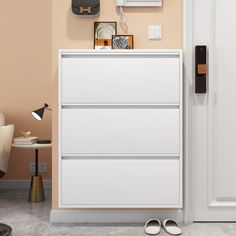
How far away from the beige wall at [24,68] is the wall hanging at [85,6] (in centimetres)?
155

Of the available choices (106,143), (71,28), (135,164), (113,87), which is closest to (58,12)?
(71,28)

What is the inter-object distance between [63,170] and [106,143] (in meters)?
0.37

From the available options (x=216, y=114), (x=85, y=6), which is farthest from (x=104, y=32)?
(x=216, y=114)

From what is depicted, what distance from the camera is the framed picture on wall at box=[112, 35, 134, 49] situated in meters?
3.03

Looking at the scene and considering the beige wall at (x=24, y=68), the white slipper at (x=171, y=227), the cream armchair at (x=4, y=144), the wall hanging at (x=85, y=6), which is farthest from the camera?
the beige wall at (x=24, y=68)

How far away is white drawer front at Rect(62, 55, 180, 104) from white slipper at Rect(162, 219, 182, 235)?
903mm

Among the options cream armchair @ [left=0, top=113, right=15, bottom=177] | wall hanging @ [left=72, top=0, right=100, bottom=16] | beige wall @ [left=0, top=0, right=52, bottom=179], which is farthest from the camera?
beige wall @ [left=0, top=0, right=52, bottom=179]

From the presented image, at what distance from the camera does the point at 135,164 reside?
2875 mm

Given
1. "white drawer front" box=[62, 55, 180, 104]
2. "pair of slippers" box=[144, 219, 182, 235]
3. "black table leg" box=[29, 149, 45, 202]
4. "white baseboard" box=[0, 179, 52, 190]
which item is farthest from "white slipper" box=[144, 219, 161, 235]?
"white baseboard" box=[0, 179, 52, 190]

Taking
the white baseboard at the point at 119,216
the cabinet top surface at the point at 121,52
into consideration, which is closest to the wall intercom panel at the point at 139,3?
the cabinet top surface at the point at 121,52

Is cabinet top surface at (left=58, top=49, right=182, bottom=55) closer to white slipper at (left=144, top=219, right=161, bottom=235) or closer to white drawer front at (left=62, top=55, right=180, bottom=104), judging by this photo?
white drawer front at (left=62, top=55, right=180, bottom=104)

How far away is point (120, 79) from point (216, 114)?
805 mm

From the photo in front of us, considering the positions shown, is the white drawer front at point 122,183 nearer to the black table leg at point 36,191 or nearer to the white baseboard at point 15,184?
the black table leg at point 36,191

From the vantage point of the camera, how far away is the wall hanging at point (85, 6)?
3.03m
